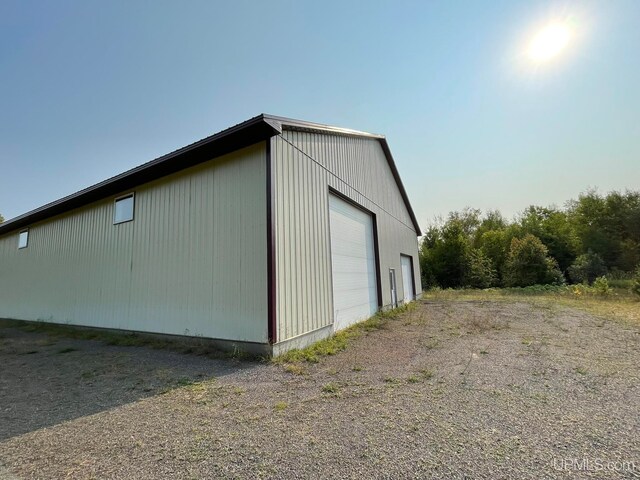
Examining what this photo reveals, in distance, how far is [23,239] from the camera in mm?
12164

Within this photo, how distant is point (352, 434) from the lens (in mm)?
2701

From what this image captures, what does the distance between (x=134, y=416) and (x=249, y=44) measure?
28.3 feet

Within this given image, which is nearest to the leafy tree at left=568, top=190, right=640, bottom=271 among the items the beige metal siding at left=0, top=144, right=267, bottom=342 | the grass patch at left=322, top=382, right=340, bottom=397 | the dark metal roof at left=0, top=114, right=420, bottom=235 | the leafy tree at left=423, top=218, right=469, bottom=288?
the leafy tree at left=423, top=218, right=469, bottom=288

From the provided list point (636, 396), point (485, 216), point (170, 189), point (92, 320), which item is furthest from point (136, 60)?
point (485, 216)

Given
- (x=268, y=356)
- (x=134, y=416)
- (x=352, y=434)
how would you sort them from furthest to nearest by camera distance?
1. (x=268, y=356)
2. (x=134, y=416)
3. (x=352, y=434)

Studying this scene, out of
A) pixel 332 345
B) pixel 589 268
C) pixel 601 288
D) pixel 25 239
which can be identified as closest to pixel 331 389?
pixel 332 345

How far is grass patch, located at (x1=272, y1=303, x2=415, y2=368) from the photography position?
5.29 metres

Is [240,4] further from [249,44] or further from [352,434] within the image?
[352,434]

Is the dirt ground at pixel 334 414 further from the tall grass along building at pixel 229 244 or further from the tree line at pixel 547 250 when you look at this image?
the tree line at pixel 547 250

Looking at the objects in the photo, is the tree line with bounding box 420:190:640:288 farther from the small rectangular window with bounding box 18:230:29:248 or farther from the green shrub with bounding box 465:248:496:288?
the small rectangular window with bounding box 18:230:29:248

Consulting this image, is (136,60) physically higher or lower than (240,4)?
lower

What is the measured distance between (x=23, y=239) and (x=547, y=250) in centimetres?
3660

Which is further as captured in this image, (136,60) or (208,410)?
(136,60)

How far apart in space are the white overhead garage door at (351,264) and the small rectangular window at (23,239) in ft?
42.7
